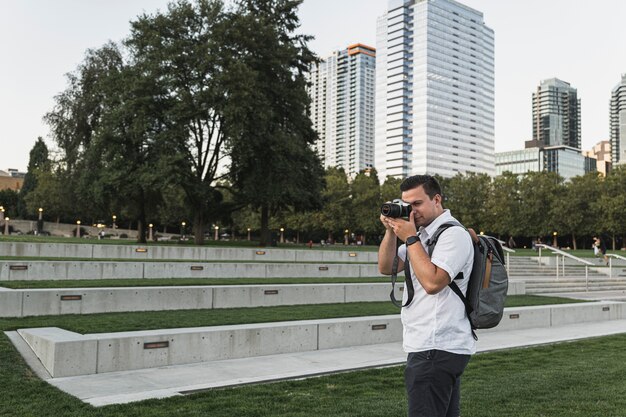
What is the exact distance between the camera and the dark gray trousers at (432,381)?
3.04 metres

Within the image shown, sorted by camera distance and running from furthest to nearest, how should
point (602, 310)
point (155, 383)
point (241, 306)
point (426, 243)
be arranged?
point (602, 310) → point (241, 306) → point (155, 383) → point (426, 243)

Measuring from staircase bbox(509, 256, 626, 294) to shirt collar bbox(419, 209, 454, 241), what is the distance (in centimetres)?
1944

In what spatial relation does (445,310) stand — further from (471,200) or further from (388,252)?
(471,200)

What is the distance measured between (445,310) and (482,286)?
10.8 inches

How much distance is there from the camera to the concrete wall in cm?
2445

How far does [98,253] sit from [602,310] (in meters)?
21.2

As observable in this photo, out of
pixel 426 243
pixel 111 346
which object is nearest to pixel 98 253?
pixel 111 346

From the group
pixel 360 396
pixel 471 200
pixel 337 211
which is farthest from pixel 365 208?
pixel 360 396

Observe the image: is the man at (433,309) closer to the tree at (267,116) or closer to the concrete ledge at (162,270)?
the concrete ledge at (162,270)

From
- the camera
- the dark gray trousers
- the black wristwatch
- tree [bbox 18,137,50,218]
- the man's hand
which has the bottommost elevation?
the dark gray trousers

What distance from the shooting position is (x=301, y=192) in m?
37.8

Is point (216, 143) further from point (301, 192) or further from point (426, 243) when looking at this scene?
point (426, 243)

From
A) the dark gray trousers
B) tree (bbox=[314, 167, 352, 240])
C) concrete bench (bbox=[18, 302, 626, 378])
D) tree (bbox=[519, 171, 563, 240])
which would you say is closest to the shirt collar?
the dark gray trousers

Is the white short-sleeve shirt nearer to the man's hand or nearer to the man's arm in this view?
the man's hand
